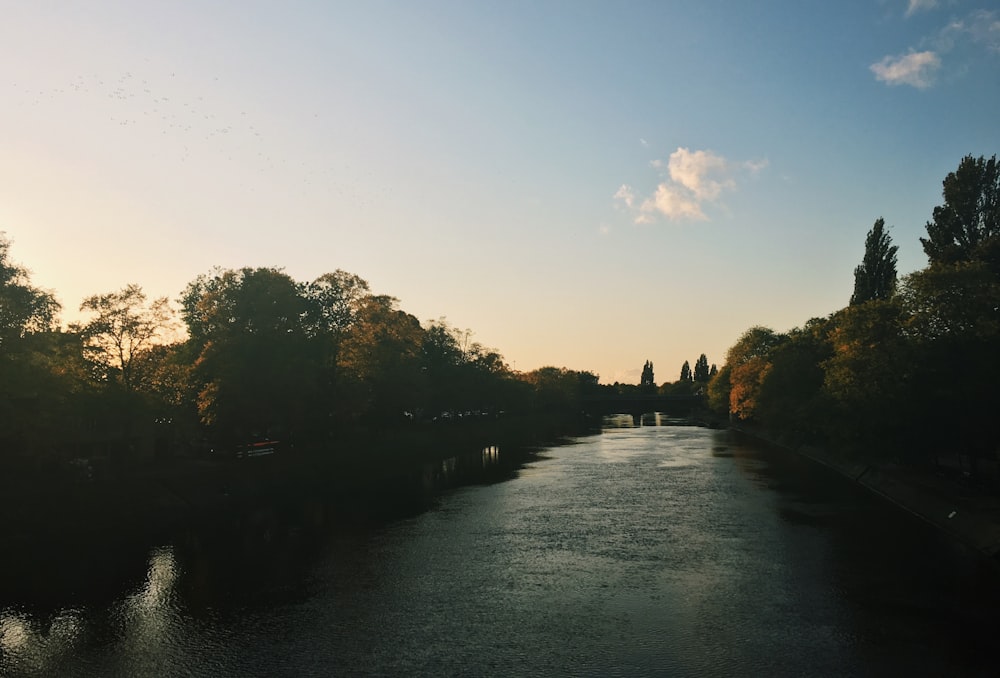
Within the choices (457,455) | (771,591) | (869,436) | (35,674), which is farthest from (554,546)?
(457,455)

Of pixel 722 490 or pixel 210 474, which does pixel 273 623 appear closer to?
pixel 210 474

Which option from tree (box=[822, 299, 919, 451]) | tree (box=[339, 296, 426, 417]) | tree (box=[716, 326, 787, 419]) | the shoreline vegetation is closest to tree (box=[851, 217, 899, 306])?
the shoreline vegetation

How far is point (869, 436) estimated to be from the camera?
188ft

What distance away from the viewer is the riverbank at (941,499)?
4203 centimetres

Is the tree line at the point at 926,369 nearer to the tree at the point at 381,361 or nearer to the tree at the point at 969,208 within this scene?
the tree at the point at 969,208

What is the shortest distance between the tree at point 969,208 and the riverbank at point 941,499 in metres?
28.1

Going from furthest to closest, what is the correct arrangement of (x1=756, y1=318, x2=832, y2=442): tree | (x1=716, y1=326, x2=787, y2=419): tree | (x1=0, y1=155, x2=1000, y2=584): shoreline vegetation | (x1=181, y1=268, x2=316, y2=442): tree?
1. (x1=716, y1=326, x2=787, y2=419): tree
2. (x1=756, y1=318, x2=832, y2=442): tree
3. (x1=181, y1=268, x2=316, y2=442): tree
4. (x1=0, y1=155, x2=1000, y2=584): shoreline vegetation

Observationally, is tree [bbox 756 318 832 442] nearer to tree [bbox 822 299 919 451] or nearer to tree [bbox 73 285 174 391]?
tree [bbox 822 299 919 451]

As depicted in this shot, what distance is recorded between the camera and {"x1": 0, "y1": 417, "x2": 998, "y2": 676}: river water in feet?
82.1

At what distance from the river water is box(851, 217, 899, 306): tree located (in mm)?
62525

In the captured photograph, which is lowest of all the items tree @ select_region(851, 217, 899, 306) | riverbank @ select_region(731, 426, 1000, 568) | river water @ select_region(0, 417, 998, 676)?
river water @ select_region(0, 417, 998, 676)

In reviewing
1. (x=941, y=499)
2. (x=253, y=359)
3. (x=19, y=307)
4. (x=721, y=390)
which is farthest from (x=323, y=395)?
(x=721, y=390)

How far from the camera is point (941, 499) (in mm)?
51219

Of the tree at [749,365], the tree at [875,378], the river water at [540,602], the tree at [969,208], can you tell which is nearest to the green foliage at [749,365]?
the tree at [749,365]
